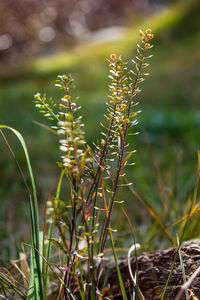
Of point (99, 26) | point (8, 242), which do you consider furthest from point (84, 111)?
point (99, 26)

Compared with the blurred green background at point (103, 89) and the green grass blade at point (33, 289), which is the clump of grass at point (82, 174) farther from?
the blurred green background at point (103, 89)

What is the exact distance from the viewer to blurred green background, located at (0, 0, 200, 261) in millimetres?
1940

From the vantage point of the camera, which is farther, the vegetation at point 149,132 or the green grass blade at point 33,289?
the vegetation at point 149,132

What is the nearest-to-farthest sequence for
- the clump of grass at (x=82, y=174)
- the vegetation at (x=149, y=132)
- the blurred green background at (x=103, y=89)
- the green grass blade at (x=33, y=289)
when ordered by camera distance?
the clump of grass at (x=82, y=174) < the green grass blade at (x=33, y=289) < the vegetation at (x=149, y=132) < the blurred green background at (x=103, y=89)

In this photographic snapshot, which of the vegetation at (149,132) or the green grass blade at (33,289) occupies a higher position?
the vegetation at (149,132)

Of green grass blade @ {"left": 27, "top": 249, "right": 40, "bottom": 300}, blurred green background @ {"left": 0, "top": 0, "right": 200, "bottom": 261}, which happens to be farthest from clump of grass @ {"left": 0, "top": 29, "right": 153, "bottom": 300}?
blurred green background @ {"left": 0, "top": 0, "right": 200, "bottom": 261}

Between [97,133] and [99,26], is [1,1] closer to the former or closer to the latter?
[99,26]

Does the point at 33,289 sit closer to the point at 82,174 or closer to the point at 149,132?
the point at 82,174

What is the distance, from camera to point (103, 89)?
189 inches

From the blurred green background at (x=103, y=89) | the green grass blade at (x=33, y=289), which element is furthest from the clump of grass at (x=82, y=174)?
the blurred green background at (x=103, y=89)

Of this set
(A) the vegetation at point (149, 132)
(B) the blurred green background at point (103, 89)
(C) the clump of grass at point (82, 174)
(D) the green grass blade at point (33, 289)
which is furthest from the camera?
(B) the blurred green background at point (103, 89)

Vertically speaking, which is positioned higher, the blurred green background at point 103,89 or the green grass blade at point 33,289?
the blurred green background at point 103,89

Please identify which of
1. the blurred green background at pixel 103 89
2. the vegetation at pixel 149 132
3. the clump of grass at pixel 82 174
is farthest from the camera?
the blurred green background at pixel 103 89

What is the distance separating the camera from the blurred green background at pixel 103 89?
1.94 meters
